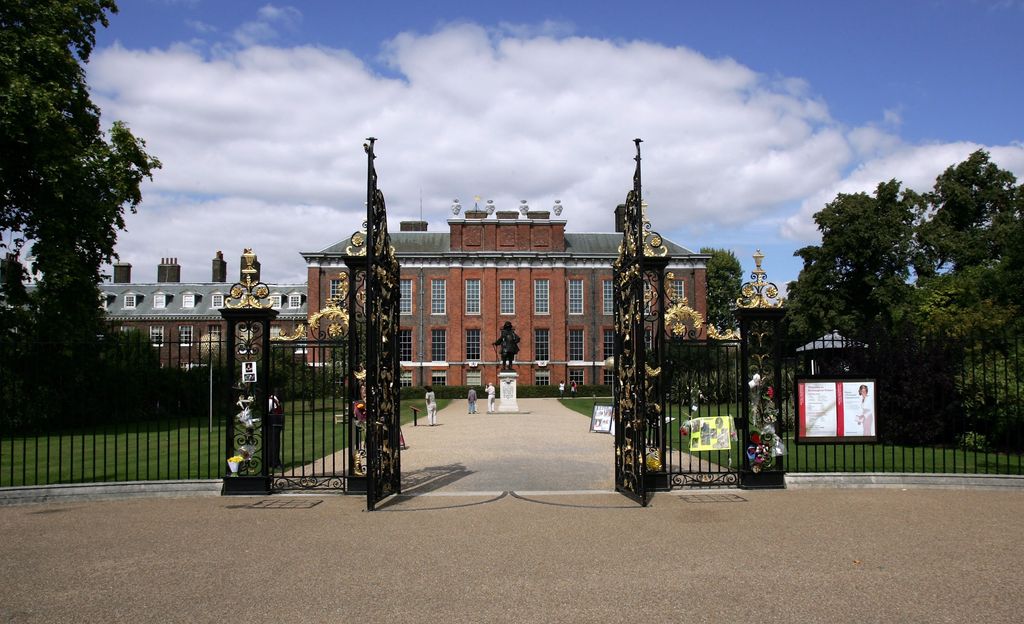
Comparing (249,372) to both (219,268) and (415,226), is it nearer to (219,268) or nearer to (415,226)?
(415,226)

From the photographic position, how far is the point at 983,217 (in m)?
→ 37.5

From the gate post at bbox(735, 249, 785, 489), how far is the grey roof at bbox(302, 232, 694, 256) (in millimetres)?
40366

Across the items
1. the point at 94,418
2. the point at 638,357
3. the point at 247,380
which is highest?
the point at 638,357

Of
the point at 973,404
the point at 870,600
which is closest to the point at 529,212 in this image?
the point at 973,404

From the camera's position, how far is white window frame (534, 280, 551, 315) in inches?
1989

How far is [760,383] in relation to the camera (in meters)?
9.89

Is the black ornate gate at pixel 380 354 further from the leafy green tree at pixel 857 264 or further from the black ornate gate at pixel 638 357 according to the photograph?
the leafy green tree at pixel 857 264

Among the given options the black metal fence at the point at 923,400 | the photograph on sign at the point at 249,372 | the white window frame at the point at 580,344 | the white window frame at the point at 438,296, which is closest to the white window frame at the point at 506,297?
the white window frame at the point at 438,296

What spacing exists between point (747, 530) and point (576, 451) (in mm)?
8039

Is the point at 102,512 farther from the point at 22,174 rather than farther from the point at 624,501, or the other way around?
the point at 22,174

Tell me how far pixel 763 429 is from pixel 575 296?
135ft

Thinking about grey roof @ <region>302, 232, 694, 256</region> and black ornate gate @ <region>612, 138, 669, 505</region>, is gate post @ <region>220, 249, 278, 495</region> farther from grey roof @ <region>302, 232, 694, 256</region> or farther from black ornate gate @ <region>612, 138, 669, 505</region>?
grey roof @ <region>302, 232, 694, 256</region>

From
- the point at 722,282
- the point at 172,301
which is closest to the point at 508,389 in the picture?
the point at 722,282

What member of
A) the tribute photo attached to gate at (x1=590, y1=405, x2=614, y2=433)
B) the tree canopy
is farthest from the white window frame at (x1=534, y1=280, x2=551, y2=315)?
the tribute photo attached to gate at (x1=590, y1=405, x2=614, y2=433)
